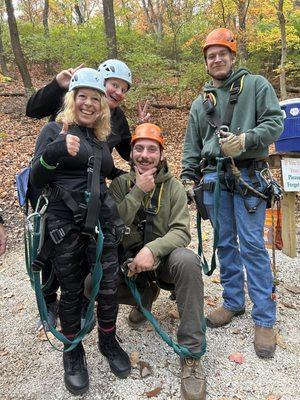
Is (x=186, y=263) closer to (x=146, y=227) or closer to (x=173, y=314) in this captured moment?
(x=146, y=227)

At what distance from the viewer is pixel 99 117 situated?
2.84 meters

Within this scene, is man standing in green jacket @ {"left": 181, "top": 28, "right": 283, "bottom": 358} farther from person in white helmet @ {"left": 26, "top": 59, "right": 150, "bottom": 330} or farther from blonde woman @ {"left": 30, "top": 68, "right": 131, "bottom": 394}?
blonde woman @ {"left": 30, "top": 68, "right": 131, "bottom": 394}

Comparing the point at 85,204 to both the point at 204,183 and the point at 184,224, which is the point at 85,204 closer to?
the point at 184,224

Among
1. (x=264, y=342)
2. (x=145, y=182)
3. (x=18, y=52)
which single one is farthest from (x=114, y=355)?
(x=18, y=52)

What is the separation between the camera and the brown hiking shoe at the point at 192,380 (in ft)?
9.17

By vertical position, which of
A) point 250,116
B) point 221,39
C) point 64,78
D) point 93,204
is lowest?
point 93,204

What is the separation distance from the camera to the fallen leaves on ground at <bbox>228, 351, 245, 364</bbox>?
3.22 m

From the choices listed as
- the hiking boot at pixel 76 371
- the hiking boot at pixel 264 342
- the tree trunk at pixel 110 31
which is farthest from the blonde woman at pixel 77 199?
the tree trunk at pixel 110 31

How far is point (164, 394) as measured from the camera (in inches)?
114

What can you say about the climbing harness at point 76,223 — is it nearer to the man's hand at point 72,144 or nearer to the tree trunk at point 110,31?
the man's hand at point 72,144

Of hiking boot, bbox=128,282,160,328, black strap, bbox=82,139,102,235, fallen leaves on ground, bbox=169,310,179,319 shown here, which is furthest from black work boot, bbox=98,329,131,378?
black strap, bbox=82,139,102,235

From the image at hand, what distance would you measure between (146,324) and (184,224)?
49.2 inches

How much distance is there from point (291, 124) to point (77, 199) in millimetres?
3110

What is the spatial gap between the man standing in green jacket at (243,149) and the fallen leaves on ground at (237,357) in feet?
0.48
